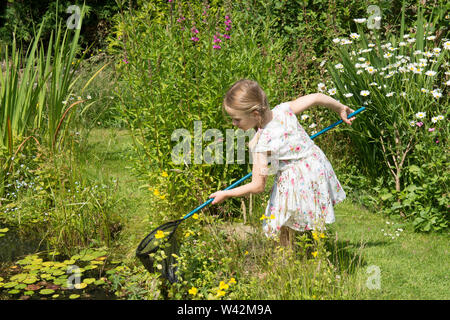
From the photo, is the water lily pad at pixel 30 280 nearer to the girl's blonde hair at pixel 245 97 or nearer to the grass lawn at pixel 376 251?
the grass lawn at pixel 376 251

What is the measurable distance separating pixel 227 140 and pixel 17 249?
1.74 metres

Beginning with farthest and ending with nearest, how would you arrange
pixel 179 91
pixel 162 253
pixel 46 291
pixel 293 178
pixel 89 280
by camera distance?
1. pixel 179 91
2. pixel 89 280
3. pixel 46 291
4. pixel 293 178
5. pixel 162 253

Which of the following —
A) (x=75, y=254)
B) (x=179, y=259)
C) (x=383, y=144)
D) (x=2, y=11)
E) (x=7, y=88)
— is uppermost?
(x=2, y=11)

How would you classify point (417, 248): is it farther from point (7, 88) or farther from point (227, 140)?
point (7, 88)

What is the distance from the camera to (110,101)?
6805 mm

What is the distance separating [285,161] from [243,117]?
39 centimetres

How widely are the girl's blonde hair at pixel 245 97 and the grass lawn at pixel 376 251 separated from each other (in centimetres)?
86

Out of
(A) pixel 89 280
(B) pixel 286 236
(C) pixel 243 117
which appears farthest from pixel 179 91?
(A) pixel 89 280

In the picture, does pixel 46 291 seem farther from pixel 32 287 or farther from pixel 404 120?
pixel 404 120

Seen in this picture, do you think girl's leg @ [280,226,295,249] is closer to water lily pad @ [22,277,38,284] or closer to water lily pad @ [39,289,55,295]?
water lily pad @ [39,289,55,295]

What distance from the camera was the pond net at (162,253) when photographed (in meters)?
2.83

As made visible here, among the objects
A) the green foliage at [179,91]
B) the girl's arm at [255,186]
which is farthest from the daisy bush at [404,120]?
the girl's arm at [255,186]

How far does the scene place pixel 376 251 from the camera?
3.43 meters

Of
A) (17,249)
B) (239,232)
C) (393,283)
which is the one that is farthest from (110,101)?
(393,283)
